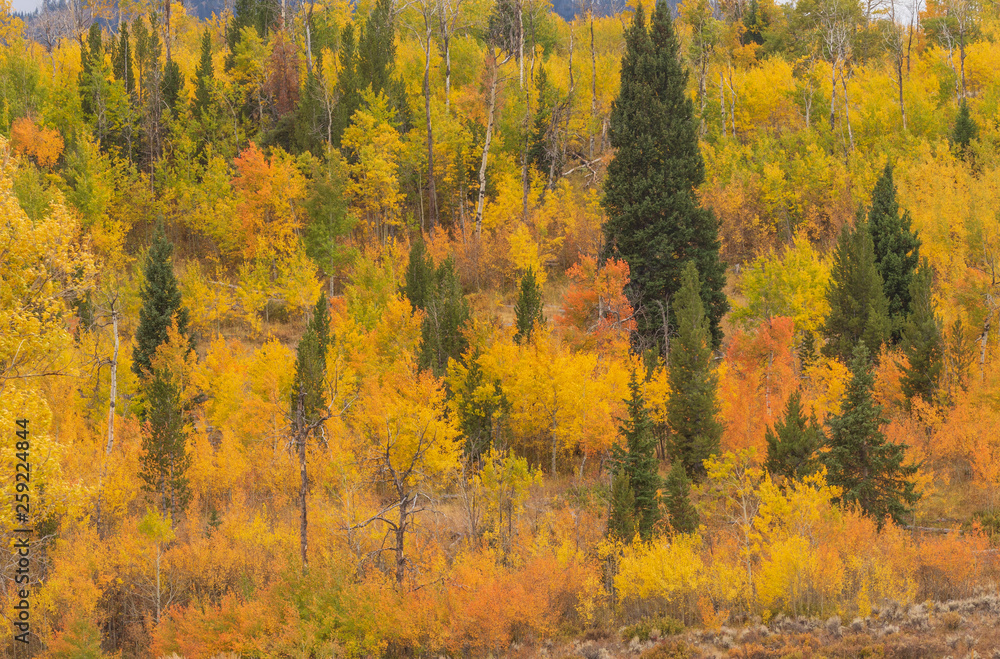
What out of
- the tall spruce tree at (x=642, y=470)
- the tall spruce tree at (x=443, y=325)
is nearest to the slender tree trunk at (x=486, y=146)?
the tall spruce tree at (x=443, y=325)

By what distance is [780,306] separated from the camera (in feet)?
132

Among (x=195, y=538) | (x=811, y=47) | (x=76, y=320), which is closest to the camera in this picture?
(x=195, y=538)

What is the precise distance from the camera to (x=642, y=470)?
28.1 metres

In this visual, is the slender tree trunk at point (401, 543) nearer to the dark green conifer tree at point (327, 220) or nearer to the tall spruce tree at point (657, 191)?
the tall spruce tree at point (657, 191)

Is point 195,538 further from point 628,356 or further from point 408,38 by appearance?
point 408,38

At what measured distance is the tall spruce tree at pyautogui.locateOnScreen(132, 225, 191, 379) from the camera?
39.2 m

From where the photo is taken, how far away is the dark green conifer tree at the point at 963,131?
50219 mm

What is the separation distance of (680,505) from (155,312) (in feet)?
84.2

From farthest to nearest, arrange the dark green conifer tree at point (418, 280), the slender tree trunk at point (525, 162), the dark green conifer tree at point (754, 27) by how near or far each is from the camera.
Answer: the dark green conifer tree at point (754, 27), the slender tree trunk at point (525, 162), the dark green conifer tree at point (418, 280)

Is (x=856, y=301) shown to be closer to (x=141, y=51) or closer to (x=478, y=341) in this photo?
(x=478, y=341)

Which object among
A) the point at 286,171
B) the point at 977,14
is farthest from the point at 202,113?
the point at 977,14

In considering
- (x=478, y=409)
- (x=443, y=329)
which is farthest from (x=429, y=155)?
(x=478, y=409)

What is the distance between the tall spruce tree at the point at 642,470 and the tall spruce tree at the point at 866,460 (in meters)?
5.92

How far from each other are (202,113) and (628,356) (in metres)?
36.0
